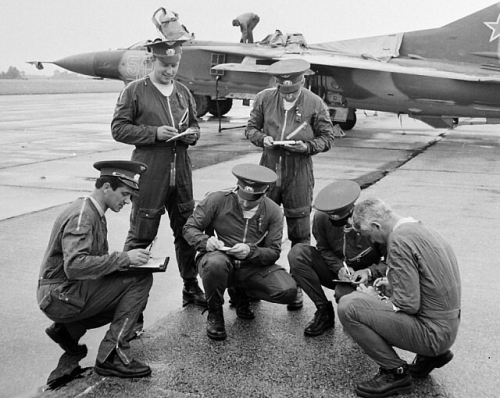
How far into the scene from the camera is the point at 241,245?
13.7 feet

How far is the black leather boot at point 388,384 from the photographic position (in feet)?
11.1

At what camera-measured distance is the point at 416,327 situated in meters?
3.37

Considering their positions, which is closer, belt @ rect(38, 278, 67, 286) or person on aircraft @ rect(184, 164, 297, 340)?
belt @ rect(38, 278, 67, 286)

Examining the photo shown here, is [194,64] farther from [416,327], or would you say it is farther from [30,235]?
[416,327]

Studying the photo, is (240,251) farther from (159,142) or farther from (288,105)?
(288,105)

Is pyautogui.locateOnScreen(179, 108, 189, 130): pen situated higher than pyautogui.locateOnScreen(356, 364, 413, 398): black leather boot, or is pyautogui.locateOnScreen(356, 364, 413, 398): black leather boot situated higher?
pyautogui.locateOnScreen(179, 108, 189, 130): pen

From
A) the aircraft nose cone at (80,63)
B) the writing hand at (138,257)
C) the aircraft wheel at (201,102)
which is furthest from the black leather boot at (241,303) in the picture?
the aircraft nose cone at (80,63)

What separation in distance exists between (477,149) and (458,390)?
39.9ft

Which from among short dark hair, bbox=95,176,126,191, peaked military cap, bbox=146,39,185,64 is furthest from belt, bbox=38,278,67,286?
peaked military cap, bbox=146,39,185,64

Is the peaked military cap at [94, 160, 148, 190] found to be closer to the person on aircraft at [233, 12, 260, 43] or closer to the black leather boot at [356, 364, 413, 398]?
the black leather boot at [356, 364, 413, 398]

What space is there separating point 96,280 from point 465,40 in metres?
13.3

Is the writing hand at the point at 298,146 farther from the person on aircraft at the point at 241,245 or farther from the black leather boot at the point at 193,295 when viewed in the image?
the black leather boot at the point at 193,295

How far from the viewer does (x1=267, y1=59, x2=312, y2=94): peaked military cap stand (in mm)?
4879

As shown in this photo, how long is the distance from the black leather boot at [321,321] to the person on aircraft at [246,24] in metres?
14.0
